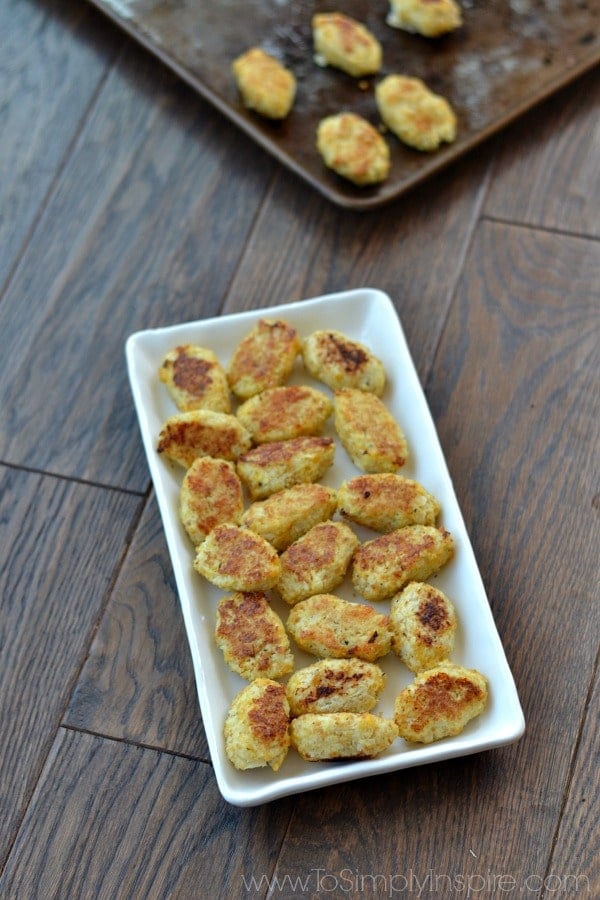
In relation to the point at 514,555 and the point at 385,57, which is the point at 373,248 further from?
the point at 514,555

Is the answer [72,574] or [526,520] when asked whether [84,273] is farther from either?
[526,520]

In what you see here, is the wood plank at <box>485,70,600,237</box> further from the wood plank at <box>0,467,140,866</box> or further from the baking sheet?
the wood plank at <box>0,467,140,866</box>

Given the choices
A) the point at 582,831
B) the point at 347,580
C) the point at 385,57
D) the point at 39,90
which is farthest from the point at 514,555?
the point at 39,90

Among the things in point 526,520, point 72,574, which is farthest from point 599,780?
point 72,574

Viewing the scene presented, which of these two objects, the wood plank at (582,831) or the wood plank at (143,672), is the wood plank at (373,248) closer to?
the wood plank at (143,672)

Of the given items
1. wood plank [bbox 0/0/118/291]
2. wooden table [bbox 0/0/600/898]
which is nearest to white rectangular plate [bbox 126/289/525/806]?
wooden table [bbox 0/0/600/898]

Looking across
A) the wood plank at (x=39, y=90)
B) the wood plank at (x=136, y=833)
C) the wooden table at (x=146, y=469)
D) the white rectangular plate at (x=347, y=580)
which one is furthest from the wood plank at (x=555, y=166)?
the wood plank at (x=136, y=833)
